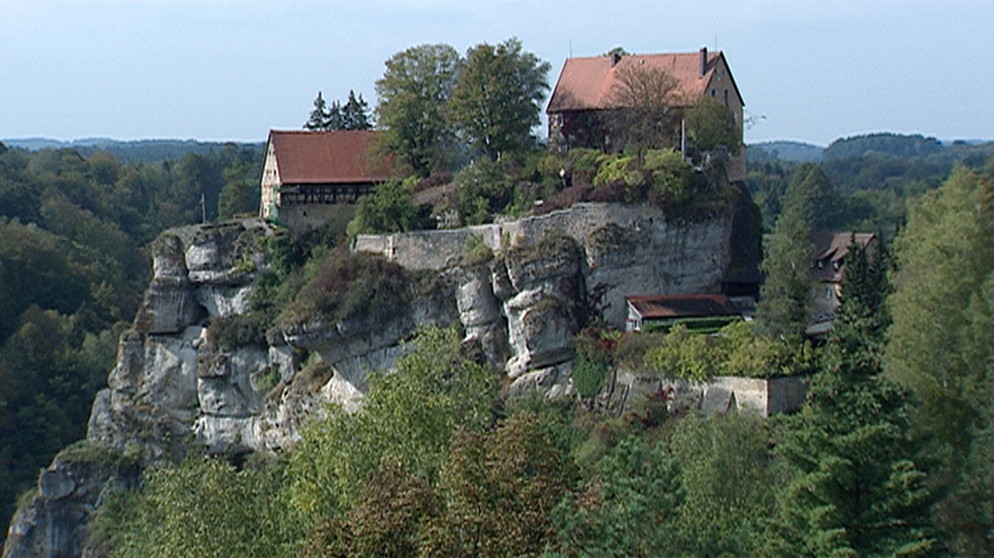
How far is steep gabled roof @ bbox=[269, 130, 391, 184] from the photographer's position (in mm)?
48531

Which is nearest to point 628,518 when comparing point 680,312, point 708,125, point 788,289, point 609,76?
point 788,289

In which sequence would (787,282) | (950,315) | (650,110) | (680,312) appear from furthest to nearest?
1. (650,110)
2. (680,312)
3. (787,282)
4. (950,315)

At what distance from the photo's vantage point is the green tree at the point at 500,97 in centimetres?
4481

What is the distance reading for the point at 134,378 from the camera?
167 ft

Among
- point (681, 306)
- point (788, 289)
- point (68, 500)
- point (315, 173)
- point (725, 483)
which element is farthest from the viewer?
point (68, 500)

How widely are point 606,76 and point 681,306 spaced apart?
11.0m

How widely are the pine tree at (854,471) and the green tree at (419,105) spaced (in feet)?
82.9

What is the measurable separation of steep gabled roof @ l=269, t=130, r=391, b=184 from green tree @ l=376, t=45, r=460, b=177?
132 centimetres

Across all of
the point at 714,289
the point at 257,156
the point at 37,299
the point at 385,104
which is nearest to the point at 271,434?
the point at 385,104

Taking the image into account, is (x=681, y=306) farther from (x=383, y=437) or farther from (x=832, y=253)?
(x=383, y=437)

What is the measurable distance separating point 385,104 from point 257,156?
321 feet

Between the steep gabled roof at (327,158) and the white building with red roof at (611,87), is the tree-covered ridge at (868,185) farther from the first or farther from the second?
the steep gabled roof at (327,158)

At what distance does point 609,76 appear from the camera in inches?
1813

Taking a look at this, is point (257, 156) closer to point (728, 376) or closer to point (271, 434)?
point (271, 434)
